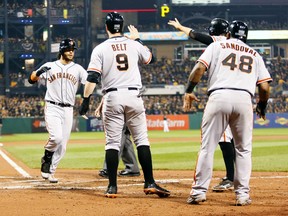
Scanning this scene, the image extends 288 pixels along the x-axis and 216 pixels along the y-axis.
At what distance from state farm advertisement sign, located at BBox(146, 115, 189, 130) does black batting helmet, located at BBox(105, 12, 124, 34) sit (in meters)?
38.5

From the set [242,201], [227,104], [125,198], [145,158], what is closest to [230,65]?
[227,104]

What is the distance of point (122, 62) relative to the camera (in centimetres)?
883

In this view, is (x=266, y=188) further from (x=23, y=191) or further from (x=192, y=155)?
(x=192, y=155)

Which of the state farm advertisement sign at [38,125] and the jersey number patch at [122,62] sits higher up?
the jersey number patch at [122,62]

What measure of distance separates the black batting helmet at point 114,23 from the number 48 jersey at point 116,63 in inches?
Answer: 5.6

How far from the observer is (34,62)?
61.2 meters

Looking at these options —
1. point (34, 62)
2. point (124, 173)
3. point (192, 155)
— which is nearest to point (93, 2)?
point (34, 62)

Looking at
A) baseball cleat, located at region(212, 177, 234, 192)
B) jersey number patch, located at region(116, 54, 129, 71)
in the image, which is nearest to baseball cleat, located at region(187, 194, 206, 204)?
baseball cleat, located at region(212, 177, 234, 192)

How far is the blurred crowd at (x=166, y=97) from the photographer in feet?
170

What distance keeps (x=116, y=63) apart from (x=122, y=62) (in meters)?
0.08

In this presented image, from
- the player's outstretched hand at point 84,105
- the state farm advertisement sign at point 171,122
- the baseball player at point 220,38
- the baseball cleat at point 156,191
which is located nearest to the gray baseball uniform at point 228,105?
the baseball cleat at point 156,191

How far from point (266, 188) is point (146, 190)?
1.94 metres

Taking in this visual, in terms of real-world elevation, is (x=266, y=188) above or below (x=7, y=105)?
above

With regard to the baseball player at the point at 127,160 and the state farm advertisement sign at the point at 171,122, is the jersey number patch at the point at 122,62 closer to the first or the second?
the baseball player at the point at 127,160
